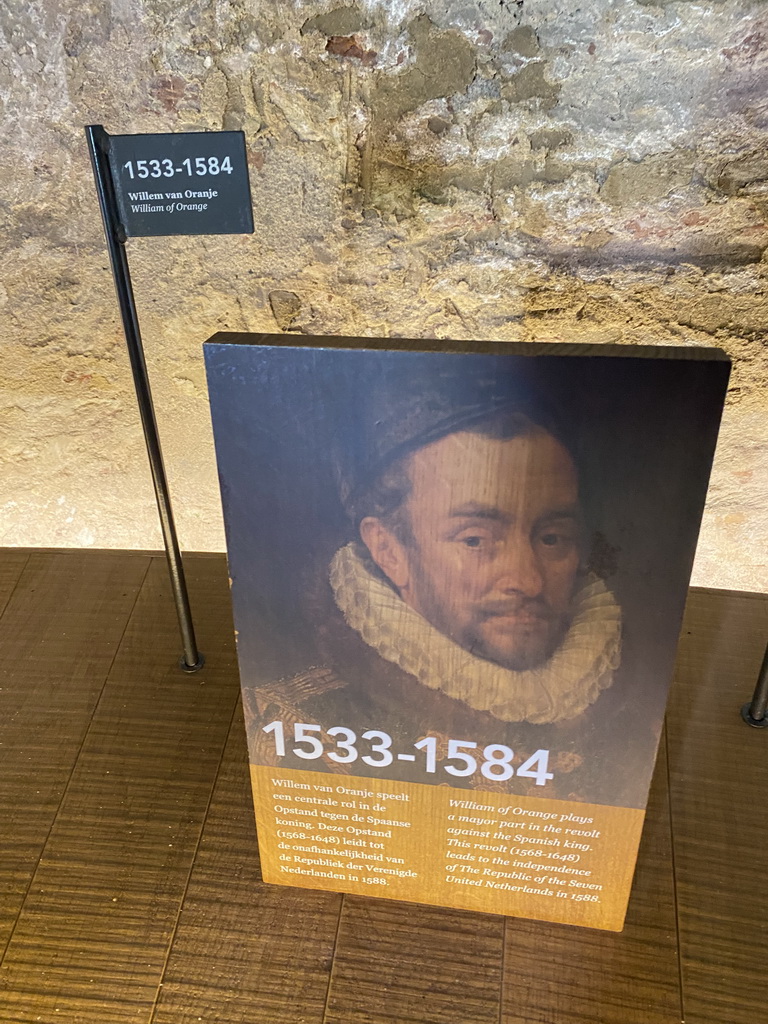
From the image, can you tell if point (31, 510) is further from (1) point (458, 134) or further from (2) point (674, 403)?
(2) point (674, 403)

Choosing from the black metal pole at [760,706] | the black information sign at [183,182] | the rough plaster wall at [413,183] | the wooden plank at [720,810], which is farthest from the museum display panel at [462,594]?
the rough plaster wall at [413,183]

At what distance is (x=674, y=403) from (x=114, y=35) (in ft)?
4.18

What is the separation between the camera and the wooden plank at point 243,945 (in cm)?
118

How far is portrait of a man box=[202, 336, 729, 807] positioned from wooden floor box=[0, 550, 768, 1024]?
30cm

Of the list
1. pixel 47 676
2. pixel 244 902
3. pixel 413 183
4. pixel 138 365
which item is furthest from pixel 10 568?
pixel 413 183

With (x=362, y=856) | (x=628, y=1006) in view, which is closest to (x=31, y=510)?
(x=362, y=856)

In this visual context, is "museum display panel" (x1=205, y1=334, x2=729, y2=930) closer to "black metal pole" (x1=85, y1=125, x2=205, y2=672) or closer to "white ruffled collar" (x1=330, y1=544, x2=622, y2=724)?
"white ruffled collar" (x1=330, y1=544, x2=622, y2=724)

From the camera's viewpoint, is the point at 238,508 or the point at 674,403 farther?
the point at 238,508

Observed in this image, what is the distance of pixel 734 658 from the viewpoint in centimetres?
176

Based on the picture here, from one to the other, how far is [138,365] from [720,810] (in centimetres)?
128

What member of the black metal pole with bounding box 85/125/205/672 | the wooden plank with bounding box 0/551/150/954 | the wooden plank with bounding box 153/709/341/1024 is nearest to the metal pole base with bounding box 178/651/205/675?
the black metal pole with bounding box 85/125/205/672

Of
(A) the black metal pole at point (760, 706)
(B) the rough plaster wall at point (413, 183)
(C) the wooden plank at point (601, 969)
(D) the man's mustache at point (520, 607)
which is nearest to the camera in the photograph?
(D) the man's mustache at point (520, 607)

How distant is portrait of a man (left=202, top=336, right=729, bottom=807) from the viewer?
0.87m

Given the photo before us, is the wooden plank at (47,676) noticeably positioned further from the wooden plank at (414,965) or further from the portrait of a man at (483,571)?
the portrait of a man at (483,571)
